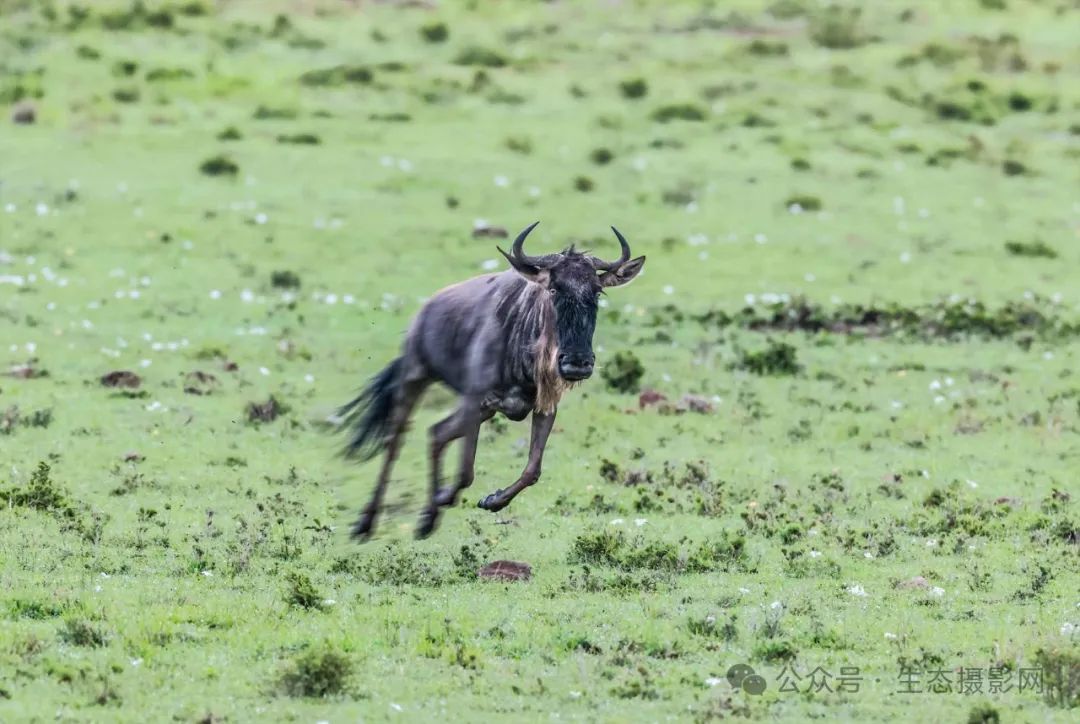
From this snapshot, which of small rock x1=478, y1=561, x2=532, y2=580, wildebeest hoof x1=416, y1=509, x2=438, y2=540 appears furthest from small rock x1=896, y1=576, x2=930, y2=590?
wildebeest hoof x1=416, y1=509, x2=438, y2=540

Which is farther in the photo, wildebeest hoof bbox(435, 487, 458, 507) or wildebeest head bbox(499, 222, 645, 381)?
wildebeest hoof bbox(435, 487, 458, 507)

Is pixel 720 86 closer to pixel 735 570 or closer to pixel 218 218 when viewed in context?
pixel 218 218

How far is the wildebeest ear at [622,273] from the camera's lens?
39.7 feet

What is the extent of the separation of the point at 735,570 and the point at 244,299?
11523 millimetres

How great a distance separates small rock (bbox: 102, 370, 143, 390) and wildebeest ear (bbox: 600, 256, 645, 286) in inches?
322

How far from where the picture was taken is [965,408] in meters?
19.1

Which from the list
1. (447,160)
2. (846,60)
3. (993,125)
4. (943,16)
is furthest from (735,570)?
(943,16)

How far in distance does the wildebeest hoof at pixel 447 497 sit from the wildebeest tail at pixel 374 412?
5.95ft

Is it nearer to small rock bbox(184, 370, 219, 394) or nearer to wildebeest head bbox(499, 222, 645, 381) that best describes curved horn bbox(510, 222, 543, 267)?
wildebeest head bbox(499, 222, 645, 381)

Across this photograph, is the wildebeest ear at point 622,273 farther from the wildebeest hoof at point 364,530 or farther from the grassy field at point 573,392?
the wildebeest hoof at point 364,530

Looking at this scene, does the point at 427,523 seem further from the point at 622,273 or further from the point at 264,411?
the point at 264,411

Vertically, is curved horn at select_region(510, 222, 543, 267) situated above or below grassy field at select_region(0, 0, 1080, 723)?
above

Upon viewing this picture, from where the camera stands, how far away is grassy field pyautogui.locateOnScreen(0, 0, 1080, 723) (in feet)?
34.9

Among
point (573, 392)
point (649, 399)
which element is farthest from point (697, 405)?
point (573, 392)
